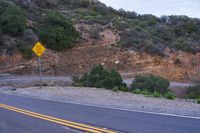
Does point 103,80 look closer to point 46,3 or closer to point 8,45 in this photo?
point 8,45

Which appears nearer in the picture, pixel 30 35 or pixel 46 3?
pixel 30 35

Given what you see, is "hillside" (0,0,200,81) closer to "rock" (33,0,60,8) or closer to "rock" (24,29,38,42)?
"rock" (24,29,38,42)

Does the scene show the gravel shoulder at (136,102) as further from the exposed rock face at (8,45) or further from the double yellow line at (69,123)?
the exposed rock face at (8,45)

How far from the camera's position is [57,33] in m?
52.6

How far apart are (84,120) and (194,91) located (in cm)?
2414

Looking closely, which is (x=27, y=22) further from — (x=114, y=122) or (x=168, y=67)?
(x=114, y=122)

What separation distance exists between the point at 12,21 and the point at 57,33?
20.2 feet

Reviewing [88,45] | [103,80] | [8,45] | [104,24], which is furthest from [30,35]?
[103,80]

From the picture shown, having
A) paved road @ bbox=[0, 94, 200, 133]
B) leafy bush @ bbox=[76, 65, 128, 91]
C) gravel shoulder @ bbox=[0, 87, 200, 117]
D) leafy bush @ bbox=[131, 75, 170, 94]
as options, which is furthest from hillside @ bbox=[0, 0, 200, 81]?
paved road @ bbox=[0, 94, 200, 133]

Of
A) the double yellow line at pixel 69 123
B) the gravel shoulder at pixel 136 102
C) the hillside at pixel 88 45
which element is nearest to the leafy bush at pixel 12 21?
the hillside at pixel 88 45

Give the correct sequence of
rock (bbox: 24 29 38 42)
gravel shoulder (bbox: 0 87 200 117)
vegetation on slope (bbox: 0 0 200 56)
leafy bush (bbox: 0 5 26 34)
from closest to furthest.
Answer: gravel shoulder (bbox: 0 87 200 117) → leafy bush (bbox: 0 5 26 34) → rock (bbox: 24 29 38 42) → vegetation on slope (bbox: 0 0 200 56)

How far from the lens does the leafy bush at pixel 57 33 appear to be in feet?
169

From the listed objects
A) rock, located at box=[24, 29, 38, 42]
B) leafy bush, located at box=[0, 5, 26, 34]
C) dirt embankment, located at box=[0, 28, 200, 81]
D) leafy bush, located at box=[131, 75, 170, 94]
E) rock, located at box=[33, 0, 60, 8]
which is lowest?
leafy bush, located at box=[131, 75, 170, 94]

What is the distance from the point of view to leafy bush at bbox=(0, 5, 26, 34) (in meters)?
49.9
